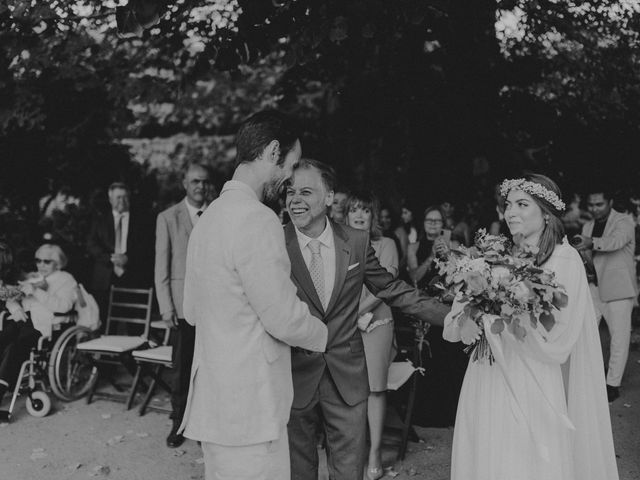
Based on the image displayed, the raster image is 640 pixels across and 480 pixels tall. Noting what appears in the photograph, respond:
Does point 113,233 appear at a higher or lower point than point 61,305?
higher

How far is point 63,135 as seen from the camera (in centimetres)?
990

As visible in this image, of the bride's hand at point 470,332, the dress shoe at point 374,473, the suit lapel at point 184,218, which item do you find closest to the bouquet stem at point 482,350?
the bride's hand at point 470,332

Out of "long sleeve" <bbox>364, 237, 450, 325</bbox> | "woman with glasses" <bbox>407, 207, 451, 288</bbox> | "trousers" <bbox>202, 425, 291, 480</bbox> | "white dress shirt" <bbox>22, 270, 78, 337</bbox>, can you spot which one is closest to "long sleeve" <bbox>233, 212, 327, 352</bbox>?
"trousers" <bbox>202, 425, 291, 480</bbox>

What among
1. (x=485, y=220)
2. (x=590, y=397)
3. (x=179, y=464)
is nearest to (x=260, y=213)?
(x=590, y=397)

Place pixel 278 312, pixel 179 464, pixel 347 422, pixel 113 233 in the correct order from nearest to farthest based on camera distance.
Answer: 1. pixel 278 312
2. pixel 347 422
3. pixel 179 464
4. pixel 113 233

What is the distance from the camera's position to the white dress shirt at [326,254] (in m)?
3.83

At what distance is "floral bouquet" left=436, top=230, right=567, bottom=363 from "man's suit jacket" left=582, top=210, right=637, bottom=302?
3757mm

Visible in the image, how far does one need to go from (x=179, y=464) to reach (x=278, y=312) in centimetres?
317

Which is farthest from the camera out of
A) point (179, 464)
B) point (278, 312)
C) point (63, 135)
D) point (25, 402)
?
point (63, 135)

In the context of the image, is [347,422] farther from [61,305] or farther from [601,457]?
[61,305]

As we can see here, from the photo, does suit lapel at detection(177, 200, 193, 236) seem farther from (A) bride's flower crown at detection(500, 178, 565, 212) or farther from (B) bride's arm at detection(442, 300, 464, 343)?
(A) bride's flower crown at detection(500, 178, 565, 212)

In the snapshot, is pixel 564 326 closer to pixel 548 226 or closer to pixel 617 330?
pixel 548 226

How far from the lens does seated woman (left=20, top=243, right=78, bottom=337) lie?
705 cm

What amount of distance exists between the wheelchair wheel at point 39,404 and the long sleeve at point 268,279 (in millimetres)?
4635
